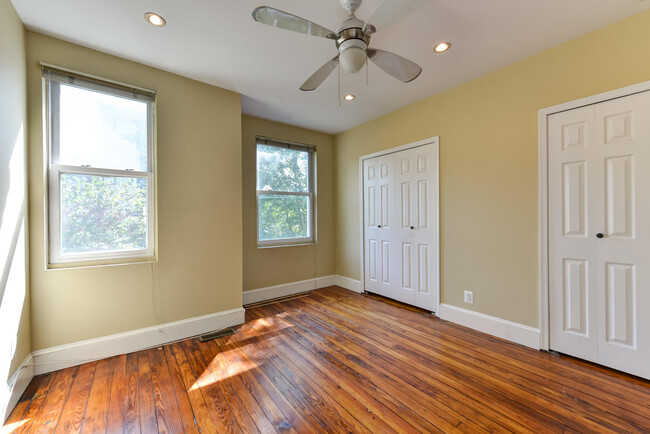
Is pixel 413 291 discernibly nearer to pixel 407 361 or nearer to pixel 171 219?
pixel 407 361

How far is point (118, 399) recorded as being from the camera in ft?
5.67

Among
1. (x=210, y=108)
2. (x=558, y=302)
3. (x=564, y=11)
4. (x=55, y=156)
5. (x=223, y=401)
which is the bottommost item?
(x=223, y=401)

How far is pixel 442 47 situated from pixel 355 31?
1.01 m

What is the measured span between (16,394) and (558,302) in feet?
13.3

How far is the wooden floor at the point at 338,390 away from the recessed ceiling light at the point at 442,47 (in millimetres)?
2603

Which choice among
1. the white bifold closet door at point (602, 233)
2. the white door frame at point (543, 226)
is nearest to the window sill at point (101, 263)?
the white door frame at point (543, 226)

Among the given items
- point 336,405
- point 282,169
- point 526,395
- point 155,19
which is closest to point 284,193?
point 282,169

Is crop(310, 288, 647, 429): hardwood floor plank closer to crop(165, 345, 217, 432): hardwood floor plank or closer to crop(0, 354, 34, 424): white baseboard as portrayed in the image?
crop(165, 345, 217, 432): hardwood floor plank

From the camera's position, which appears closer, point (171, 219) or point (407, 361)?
point (407, 361)

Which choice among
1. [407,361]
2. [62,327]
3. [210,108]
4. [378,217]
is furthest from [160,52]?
[407,361]

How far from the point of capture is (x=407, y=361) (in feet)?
7.02

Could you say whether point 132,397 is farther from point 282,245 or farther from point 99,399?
point 282,245

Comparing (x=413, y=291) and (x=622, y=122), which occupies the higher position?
(x=622, y=122)

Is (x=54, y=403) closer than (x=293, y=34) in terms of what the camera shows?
Yes
